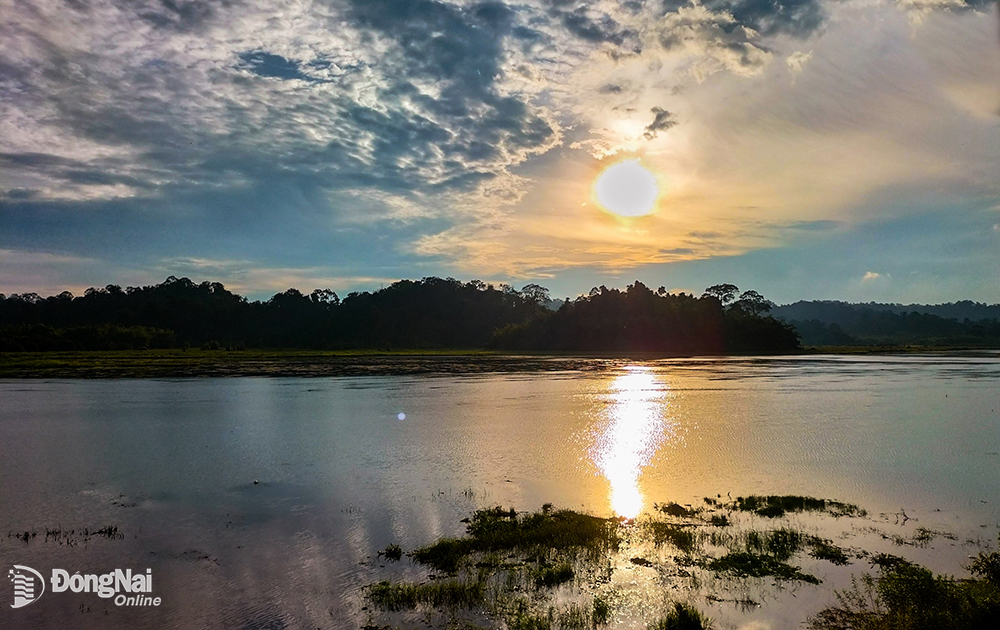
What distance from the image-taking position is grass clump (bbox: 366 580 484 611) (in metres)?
9.27

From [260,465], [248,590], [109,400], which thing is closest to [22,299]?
[109,400]

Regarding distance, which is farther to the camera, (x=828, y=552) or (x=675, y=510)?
(x=675, y=510)

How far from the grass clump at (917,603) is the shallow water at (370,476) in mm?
461

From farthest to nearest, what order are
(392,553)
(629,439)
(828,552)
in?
(629,439) → (392,553) → (828,552)

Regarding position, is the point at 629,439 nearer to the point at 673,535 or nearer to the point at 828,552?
the point at 673,535

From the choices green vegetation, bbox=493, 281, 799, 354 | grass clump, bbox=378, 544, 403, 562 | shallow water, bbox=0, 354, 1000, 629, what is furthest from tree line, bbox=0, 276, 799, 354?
grass clump, bbox=378, 544, 403, 562

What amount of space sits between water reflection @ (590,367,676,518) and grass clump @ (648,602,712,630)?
17.7 ft

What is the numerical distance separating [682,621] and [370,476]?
1178 cm

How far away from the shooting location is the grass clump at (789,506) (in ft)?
45.6

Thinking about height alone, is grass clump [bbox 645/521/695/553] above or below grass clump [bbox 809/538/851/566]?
below

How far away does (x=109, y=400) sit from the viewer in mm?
37344

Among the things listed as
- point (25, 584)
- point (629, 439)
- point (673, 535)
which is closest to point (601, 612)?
point (673, 535)

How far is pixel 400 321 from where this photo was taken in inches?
6801

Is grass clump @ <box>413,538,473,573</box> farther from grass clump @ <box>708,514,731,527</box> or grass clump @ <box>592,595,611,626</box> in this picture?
grass clump @ <box>708,514,731,527</box>
